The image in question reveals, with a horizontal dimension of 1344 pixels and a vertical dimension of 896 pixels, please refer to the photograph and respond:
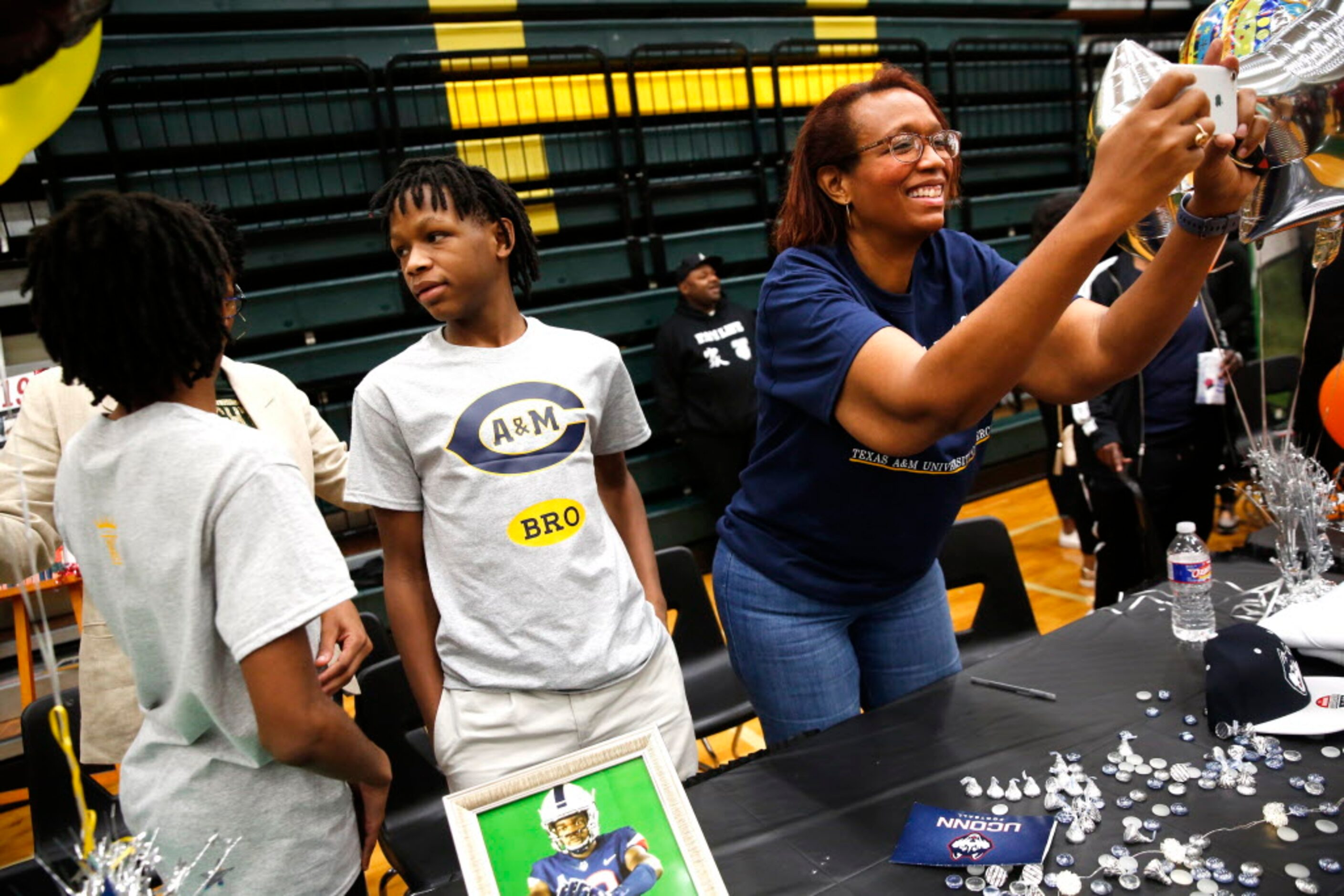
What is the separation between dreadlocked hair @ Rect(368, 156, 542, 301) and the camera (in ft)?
4.65

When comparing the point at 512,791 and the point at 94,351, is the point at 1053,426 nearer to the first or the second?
the point at 512,791

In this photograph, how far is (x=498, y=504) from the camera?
1340mm

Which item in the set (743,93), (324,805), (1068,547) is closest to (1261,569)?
(324,805)

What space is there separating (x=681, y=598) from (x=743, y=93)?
12.9 feet

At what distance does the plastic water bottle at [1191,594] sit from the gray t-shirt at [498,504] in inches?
38.0

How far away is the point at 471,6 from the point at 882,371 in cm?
438

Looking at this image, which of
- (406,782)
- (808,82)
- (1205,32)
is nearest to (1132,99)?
(1205,32)

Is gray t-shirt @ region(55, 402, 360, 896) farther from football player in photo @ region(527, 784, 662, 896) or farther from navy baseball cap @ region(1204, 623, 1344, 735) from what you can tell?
navy baseball cap @ region(1204, 623, 1344, 735)

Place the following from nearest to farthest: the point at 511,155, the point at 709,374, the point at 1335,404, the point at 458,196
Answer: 1. the point at 458,196
2. the point at 1335,404
3. the point at 709,374
4. the point at 511,155

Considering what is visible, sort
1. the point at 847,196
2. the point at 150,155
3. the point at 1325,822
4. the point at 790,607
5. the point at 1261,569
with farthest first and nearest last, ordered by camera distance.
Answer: the point at 150,155 < the point at 1261,569 < the point at 790,607 < the point at 847,196 < the point at 1325,822

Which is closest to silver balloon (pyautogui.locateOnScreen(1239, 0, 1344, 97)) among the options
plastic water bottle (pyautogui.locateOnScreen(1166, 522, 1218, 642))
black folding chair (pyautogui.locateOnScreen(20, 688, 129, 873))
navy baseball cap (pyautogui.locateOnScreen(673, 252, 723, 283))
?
plastic water bottle (pyautogui.locateOnScreen(1166, 522, 1218, 642))

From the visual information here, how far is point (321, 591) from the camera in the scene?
0.92 m

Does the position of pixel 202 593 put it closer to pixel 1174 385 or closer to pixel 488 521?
pixel 488 521

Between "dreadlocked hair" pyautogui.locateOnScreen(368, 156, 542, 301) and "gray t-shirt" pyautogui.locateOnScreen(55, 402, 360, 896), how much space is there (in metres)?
0.60
